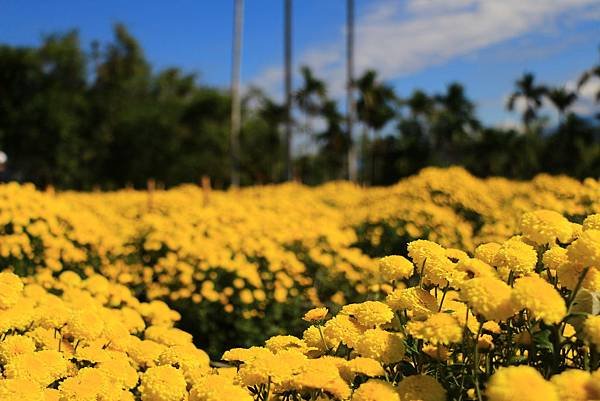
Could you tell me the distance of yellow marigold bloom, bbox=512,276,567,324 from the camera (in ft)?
4.50

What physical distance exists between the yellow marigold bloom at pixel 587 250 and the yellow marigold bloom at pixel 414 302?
382 mm

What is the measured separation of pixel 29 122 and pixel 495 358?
30984mm

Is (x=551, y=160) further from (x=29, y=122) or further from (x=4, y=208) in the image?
(x=4, y=208)

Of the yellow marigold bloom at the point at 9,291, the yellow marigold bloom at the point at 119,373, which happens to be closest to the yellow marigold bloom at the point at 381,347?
the yellow marigold bloom at the point at 119,373

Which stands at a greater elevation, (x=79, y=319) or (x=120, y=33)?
(x=120, y=33)

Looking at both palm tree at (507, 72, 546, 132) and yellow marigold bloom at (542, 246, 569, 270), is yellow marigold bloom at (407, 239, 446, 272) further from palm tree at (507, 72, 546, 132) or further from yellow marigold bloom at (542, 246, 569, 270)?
palm tree at (507, 72, 546, 132)

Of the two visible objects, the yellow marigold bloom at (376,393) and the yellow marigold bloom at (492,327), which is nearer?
the yellow marigold bloom at (376,393)

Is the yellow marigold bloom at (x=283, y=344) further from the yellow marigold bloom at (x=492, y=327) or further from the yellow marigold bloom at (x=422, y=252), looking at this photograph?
the yellow marigold bloom at (x=492, y=327)

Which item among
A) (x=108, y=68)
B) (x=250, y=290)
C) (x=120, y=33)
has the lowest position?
(x=250, y=290)

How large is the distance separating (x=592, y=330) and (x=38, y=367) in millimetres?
1547

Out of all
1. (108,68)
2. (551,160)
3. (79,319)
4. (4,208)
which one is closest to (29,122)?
(108,68)

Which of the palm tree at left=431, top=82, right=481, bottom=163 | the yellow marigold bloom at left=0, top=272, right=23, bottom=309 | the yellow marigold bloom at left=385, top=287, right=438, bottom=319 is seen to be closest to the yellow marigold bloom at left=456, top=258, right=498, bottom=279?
the yellow marigold bloom at left=385, top=287, right=438, bottom=319

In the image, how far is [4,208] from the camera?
5.72 metres

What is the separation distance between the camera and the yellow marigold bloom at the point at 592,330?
4.54ft
